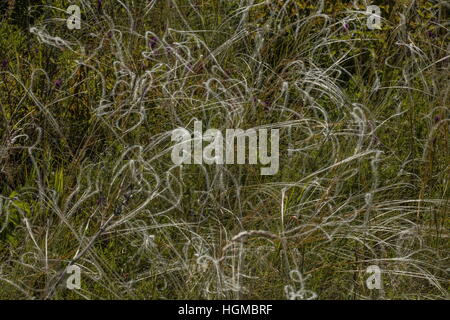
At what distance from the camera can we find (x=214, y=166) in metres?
3.40

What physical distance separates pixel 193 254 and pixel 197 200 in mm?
294

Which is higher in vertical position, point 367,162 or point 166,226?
point 367,162

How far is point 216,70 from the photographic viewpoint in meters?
3.94

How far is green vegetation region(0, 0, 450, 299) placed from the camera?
9.65 feet

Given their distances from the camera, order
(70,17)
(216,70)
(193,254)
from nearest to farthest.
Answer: (193,254) < (216,70) < (70,17)

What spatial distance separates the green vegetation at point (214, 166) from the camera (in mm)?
2941

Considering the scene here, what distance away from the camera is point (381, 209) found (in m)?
3.18

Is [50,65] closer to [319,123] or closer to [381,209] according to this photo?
[319,123]

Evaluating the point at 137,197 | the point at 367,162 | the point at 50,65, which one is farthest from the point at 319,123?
the point at 50,65

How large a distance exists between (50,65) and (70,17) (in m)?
0.41
